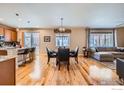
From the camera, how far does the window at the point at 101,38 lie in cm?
1408

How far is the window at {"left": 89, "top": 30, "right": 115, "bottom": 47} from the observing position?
1408 cm

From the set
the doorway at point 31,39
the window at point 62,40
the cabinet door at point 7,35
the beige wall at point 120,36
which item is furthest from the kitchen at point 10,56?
the beige wall at point 120,36

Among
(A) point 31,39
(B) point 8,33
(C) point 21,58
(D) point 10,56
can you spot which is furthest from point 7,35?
(D) point 10,56

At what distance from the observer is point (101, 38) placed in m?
14.3

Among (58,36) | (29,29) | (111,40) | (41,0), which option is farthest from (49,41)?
(41,0)

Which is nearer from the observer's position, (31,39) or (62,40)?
(62,40)

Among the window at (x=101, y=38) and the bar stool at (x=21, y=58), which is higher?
the window at (x=101, y=38)

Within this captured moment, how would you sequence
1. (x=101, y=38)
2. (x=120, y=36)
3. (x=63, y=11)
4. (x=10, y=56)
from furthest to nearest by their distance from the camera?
(x=101, y=38) → (x=120, y=36) → (x=63, y=11) → (x=10, y=56)

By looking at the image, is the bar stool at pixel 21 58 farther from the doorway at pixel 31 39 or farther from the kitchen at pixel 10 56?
the doorway at pixel 31 39

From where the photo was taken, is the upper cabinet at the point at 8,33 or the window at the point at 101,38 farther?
the window at the point at 101,38

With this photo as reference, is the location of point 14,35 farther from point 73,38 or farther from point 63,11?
point 63,11

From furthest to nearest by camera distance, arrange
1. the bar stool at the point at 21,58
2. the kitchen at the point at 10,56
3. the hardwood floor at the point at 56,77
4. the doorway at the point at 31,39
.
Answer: the doorway at the point at 31,39 → the bar stool at the point at 21,58 → the hardwood floor at the point at 56,77 → the kitchen at the point at 10,56

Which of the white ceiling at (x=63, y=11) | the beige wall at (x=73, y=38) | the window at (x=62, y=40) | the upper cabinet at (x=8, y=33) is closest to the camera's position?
the white ceiling at (x=63, y=11)

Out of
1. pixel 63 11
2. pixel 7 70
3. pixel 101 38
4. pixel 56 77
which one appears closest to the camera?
pixel 7 70
